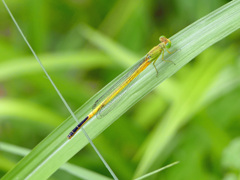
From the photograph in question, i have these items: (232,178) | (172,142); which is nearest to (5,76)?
(172,142)

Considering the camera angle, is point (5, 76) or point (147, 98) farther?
point (147, 98)

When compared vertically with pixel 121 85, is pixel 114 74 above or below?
above

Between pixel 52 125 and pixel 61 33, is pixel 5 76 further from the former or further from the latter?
pixel 61 33

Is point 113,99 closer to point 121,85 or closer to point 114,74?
point 121,85

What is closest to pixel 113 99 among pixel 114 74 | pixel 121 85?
pixel 121 85

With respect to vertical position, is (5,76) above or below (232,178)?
above

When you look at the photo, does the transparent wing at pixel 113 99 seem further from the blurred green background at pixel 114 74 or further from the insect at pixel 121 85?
the blurred green background at pixel 114 74

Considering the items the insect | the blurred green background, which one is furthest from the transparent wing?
the blurred green background

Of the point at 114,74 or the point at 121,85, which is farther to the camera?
the point at 114,74
